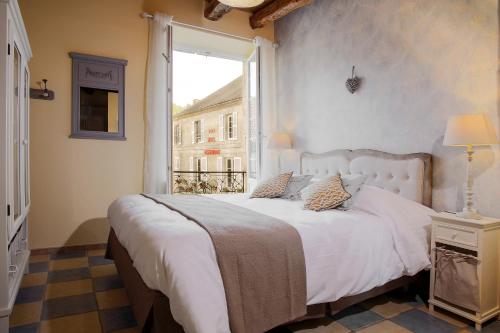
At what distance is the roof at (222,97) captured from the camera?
1072 centimetres

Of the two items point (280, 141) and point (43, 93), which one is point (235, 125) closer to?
point (280, 141)

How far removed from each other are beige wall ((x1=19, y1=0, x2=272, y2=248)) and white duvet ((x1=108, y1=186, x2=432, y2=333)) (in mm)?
1153

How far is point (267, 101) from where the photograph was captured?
15.5 ft

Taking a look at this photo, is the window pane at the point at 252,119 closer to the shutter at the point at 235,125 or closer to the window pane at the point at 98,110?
the window pane at the point at 98,110

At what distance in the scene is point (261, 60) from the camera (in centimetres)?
473

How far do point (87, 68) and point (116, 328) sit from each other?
2.96 meters

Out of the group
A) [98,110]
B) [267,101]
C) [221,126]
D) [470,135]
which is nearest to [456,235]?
[470,135]

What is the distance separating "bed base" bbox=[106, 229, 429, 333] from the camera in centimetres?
158

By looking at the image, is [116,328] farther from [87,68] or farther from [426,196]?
[87,68]

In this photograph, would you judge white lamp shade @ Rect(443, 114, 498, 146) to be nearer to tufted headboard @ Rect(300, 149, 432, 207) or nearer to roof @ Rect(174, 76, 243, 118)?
tufted headboard @ Rect(300, 149, 432, 207)

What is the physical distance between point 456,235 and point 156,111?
3320 millimetres

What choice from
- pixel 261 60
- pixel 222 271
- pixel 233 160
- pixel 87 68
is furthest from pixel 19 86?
pixel 233 160

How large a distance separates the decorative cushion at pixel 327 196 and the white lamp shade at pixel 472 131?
84 centimetres

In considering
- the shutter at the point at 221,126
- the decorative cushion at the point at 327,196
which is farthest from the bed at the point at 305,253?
the shutter at the point at 221,126
